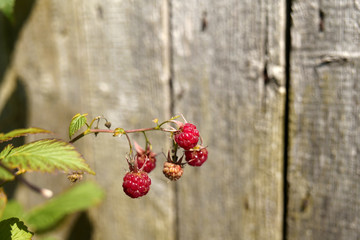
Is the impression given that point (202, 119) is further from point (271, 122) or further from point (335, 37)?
point (335, 37)

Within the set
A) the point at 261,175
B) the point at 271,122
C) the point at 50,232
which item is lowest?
the point at 50,232

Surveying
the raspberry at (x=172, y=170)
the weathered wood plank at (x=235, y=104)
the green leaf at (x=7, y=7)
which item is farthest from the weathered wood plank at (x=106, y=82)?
the raspberry at (x=172, y=170)

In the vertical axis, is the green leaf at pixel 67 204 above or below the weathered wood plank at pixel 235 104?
below

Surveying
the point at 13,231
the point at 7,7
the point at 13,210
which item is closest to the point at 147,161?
the point at 13,231

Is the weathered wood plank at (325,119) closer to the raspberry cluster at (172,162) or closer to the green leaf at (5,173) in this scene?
the raspberry cluster at (172,162)

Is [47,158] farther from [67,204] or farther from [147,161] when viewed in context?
[67,204]

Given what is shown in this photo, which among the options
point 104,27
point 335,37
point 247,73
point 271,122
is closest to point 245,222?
point 271,122
